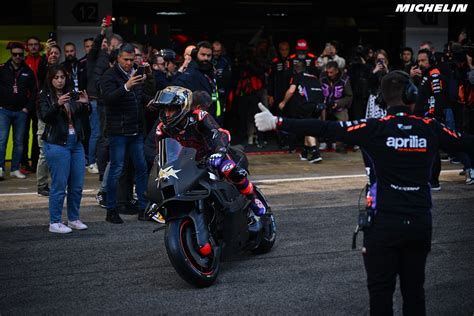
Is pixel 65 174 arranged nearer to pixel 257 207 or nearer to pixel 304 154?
pixel 257 207

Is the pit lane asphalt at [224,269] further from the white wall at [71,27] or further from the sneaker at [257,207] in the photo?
the white wall at [71,27]

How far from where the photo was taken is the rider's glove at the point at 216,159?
7.50 metres

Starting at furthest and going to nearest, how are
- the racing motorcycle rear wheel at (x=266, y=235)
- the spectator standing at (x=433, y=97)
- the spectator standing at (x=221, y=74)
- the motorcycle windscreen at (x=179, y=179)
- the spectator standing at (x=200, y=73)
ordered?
the spectator standing at (x=221, y=74) < the spectator standing at (x=433, y=97) < the spectator standing at (x=200, y=73) < the racing motorcycle rear wheel at (x=266, y=235) < the motorcycle windscreen at (x=179, y=179)

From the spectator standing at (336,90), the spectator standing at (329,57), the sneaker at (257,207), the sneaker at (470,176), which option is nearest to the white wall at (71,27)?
the spectator standing at (329,57)

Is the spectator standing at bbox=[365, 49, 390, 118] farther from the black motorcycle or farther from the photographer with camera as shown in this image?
the black motorcycle

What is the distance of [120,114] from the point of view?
32.4 ft

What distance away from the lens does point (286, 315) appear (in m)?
6.54

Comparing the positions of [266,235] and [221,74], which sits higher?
[221,74]

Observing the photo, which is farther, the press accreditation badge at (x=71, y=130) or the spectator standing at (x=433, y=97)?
the spectator standing at (x=433, y=97)

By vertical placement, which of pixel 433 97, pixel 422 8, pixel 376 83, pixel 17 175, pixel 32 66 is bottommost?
pixel 17 175

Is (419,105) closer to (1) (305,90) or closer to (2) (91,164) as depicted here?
(1) (305,90)

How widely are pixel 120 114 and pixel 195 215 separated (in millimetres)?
2934

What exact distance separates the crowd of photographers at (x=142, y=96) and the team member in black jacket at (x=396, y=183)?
2486 mm

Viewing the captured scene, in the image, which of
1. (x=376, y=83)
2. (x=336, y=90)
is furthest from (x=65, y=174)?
(x=336, y=90)
